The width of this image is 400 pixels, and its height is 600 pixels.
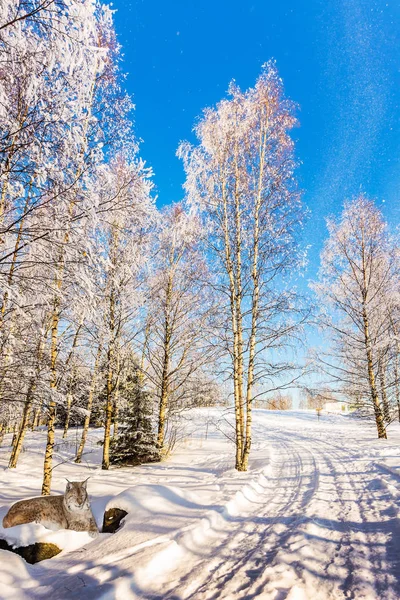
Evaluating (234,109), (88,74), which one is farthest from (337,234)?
(88,74)

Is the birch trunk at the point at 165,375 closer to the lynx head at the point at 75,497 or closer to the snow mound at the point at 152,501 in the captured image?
the snow mound at the point at 152,501

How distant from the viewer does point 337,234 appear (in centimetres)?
1266

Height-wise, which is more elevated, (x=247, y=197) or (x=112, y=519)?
(x=247, y=197)

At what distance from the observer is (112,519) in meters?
4.21

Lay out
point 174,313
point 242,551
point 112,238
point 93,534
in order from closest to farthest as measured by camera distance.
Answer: point 242,551, point 93,534, point 112,238, point 174,313

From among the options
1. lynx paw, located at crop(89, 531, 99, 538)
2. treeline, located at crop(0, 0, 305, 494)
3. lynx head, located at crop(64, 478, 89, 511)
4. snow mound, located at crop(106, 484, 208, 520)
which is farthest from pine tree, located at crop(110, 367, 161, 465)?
lynx paw, located at crop(89, 531, 99, 538)

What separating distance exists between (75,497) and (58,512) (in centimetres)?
27

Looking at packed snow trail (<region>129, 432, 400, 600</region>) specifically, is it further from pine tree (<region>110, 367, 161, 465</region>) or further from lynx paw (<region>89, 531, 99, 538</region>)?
pine tree (<region>110, 367, 161, 465</region>)

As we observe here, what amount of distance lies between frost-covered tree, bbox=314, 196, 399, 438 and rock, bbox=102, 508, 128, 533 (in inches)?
393

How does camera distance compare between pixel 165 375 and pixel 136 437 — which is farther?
pixel 136 437

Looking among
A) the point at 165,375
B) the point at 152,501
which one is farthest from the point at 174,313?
the point at 152,501

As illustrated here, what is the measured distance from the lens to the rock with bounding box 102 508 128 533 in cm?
406

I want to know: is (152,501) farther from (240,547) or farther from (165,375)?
(165,375)

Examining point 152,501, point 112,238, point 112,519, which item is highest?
point 112,238
